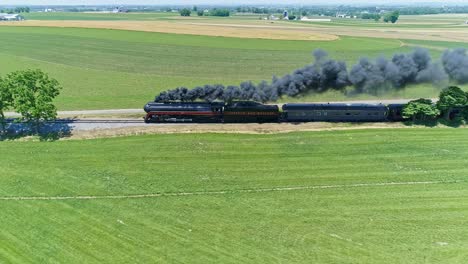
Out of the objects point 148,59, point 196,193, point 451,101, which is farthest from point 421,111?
point 148,59

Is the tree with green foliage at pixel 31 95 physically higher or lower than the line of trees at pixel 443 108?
higher

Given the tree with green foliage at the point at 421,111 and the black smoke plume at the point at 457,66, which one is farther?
the black smoke plume at the point at 457,66

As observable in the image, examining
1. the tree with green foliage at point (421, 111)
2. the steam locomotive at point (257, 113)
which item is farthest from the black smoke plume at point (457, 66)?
the steam locomotive at point (257, 113)

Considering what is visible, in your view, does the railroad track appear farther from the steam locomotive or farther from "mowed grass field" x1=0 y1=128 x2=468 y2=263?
"mowed grass field" x1=0 y1=128 x2=468 y2=263

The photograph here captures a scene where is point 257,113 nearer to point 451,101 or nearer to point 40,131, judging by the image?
point 451,101

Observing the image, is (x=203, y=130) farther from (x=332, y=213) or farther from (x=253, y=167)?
(x=332, y=213)

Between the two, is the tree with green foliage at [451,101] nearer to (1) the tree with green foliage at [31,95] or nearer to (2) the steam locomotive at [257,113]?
(2) the steam locomotive at [257,113]

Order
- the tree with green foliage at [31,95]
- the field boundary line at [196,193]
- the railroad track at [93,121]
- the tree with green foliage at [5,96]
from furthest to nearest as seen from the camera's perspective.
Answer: the railroad track at [93,121] → the tree with green foliage at [5,96] → the tree with green foliage at [31,95] → the field boundary line at [196,193]
